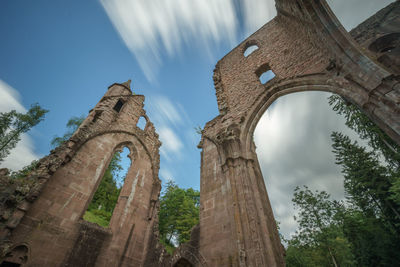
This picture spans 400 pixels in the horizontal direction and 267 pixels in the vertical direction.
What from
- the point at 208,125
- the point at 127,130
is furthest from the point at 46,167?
the point at 208,125

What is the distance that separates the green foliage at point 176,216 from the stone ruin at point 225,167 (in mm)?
8360

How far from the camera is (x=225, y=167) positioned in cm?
483

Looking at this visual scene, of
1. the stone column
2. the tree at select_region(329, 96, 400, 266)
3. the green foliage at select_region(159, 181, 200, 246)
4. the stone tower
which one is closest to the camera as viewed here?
the stone column

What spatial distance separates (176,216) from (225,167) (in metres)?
15.1

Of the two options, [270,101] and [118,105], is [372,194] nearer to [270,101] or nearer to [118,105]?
[270,101]

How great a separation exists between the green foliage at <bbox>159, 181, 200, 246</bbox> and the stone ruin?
8.36 metres

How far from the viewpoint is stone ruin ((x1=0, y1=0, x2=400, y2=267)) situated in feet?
11.9

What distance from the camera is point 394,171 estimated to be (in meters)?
10.7

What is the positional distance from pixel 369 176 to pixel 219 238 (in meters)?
13.3

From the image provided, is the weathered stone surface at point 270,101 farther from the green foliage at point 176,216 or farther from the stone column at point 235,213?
the green foliage at point 176,216

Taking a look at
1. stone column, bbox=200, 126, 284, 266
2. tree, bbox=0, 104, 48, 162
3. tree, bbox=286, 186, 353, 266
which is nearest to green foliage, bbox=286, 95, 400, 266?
tree, bbox=286, 186, 353, 266

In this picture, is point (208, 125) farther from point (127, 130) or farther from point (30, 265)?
point (30, 265)

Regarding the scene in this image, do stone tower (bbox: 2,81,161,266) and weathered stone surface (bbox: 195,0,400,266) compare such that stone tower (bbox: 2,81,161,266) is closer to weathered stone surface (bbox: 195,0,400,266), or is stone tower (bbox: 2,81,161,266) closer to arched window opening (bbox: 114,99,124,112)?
arched window opening (bbox: 114,99,124,112)

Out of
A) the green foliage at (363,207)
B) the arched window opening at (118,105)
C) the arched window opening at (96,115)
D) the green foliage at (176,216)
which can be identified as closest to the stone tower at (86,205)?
the arched window opening at (96,115)
